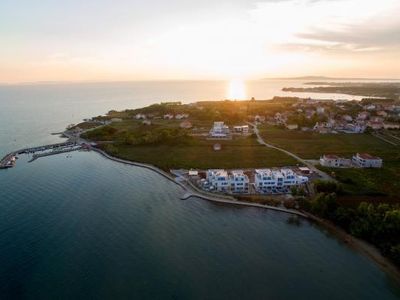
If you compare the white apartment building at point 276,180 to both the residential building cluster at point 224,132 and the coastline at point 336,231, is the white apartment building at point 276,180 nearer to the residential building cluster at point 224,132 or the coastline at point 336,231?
the coastline at point 336,231

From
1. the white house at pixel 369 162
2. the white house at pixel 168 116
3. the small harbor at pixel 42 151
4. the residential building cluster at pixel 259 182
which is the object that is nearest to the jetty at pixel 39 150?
the small harbor at pixel 42 151

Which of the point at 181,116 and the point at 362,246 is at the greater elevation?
the point at 181,116

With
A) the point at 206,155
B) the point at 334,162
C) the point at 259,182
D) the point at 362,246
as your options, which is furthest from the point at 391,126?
the point at 362,246

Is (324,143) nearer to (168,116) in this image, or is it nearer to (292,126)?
(292,126)

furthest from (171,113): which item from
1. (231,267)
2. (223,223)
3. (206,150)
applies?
(231,267)

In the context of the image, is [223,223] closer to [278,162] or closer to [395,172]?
[278,162]

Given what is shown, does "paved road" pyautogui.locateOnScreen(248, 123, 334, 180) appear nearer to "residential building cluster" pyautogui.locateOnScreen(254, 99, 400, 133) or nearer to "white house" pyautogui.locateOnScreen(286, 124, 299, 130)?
"white house" pyautogui.locateOnScreen(286, 124, 299, 130)
